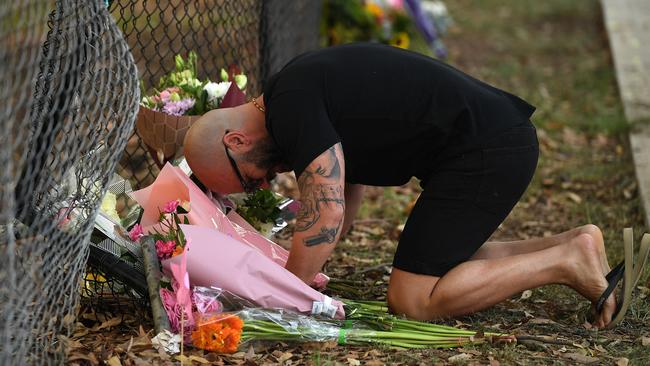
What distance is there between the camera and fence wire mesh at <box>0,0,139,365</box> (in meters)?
3.23

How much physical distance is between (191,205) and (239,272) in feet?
1.37

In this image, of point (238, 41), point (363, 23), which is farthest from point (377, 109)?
point (363, 23)

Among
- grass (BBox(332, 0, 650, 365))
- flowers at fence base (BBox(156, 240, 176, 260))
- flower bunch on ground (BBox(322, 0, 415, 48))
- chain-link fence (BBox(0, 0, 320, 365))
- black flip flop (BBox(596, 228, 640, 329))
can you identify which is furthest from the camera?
flower bunch on ground (BBox(322, 0, 415, 48))

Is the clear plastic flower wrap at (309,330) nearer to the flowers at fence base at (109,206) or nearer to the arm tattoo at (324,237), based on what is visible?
Result: the arm tattoo at (324,237)

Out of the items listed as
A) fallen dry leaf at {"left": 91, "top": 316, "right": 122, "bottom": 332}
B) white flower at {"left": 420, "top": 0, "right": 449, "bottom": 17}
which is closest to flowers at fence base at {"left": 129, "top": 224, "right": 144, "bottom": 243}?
fallen dry leaf at {"left": 91, "top": 316, "right": 122, "bottom": 332}

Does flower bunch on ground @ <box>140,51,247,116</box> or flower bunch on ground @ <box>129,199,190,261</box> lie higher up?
flower bunch on ground @ <box>140,51,247,116</box>

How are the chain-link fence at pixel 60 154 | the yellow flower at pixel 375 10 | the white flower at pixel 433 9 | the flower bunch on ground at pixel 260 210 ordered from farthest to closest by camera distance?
the white flower at pixel 433 9 → the yellow flower at pixel 375 10 → the flower bunch on ground at pixel 260 210 → the chain-link fence at pixel 60 154

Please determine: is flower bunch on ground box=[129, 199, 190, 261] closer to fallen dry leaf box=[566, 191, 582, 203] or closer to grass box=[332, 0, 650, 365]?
grass box=[332, 0, 650, 365]

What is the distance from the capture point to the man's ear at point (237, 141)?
381cm

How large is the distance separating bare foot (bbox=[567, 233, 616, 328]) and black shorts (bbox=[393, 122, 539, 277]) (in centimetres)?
32

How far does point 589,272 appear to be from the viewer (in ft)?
13.0

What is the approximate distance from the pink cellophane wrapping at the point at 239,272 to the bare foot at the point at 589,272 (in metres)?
1.08

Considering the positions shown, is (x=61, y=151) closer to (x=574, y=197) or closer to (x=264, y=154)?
(x=264, y=154)

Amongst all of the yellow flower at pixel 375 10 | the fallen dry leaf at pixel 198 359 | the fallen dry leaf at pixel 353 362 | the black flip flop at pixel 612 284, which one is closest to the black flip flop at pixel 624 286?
the black flip flop at pixel 612 284
